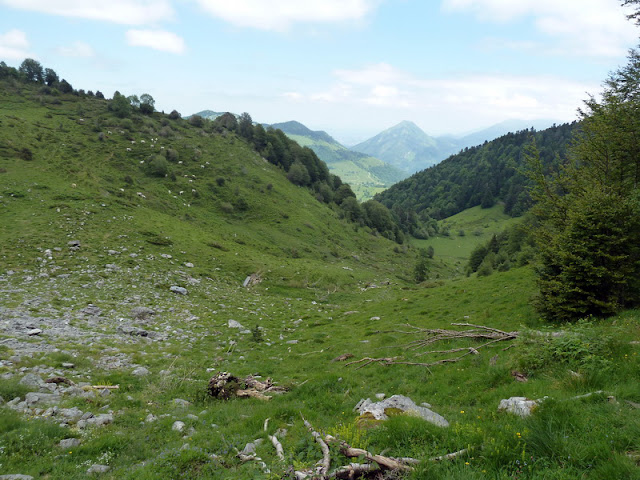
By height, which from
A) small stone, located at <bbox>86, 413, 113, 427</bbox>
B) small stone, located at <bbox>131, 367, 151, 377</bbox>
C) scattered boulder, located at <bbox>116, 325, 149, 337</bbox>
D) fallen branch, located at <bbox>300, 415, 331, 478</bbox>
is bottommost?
scattered boulder, located at <bbox>116, 325, 149, 337</bbox>

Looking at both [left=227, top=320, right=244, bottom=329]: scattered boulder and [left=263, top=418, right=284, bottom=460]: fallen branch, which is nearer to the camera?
[left=263, top=418, right=284, bottom=460]: fallen branch

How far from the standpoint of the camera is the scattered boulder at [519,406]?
22.2ft

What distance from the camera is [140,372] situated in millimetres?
12977

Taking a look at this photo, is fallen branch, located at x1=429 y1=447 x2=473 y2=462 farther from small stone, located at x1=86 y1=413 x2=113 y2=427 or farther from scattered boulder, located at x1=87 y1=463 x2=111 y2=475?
small stone, located at x1=86 y1=413 x2=113 y2=427

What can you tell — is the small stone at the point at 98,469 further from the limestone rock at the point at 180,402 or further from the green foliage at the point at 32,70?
the green foliage at the point at 32,70

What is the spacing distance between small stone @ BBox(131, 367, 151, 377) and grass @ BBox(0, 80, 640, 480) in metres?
0.29

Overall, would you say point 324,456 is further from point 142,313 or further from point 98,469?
point 142,313

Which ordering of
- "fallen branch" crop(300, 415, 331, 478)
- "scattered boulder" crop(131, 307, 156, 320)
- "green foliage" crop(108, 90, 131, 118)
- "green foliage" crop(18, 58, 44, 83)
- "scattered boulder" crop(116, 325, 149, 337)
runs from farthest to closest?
1. "green foliage" crop(18, 58, 44, 83)
2. "green foliage" crop(108, 90, 131, 118)
3. "scattered boulder" crop(131, 307, 156, 320)
4. "scattered boulder" crop(116, 325, 149, 337)
5. "fallen branch" crop(300, 415, 331, 478)

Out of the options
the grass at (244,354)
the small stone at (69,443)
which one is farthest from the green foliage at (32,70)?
the small stone at (69,443)

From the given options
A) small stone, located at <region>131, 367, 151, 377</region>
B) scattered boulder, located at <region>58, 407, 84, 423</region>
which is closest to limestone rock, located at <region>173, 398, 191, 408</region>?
scattered boulder, located at <region>58, 407, 84, 423</region>

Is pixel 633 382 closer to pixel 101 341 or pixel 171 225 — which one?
pixel 101 341

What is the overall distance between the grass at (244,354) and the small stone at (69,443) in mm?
223

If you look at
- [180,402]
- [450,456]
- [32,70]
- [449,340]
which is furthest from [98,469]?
[32,70]

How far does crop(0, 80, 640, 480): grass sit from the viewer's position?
6.10 m
